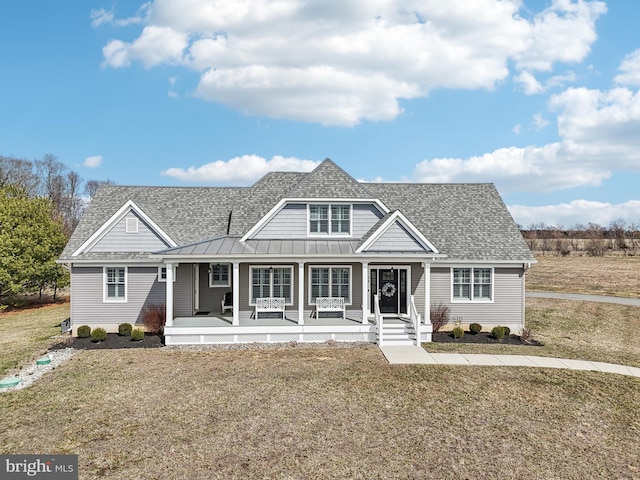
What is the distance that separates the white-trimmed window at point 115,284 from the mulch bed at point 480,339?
1433 centimetres

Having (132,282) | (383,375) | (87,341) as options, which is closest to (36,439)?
(383,375)

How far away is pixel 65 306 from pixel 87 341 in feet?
48.8

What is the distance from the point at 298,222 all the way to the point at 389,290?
536 cm

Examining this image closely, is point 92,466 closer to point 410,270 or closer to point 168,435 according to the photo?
point 168,435

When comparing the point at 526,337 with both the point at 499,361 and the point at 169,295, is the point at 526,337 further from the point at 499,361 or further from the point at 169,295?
the point at 169,295

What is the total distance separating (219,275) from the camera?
2078cm

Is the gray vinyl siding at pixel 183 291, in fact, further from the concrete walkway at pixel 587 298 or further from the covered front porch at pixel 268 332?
the concrete walkway at pixel 587 298

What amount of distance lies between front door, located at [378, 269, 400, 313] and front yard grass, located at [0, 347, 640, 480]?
588cm

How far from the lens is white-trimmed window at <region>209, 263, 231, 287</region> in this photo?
2067 centimetres

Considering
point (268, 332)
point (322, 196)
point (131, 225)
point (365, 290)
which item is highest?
point (322, 196)

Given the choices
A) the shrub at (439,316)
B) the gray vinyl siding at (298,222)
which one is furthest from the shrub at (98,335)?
the shrub at (439,316)

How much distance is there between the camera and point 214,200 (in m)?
23.1

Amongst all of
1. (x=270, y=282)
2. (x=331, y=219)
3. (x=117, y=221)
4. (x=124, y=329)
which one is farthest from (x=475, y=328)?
(x=117, y=221)

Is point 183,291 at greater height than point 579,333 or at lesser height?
greater
